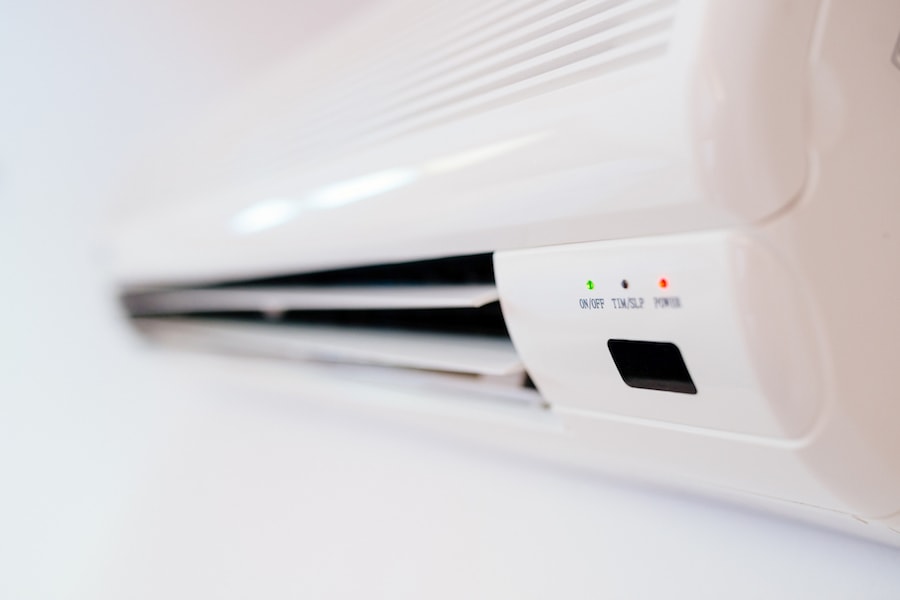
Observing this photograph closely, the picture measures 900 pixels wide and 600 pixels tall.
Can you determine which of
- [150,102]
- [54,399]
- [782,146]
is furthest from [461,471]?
[150,102]

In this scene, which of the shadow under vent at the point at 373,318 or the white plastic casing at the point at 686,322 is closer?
the white plastic casing at the point at 686,322

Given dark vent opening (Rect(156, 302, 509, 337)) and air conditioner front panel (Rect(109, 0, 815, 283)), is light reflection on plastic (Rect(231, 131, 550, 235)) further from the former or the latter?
dark vent opening (Rect(156, 302, 509, 337))

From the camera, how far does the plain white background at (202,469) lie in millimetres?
550

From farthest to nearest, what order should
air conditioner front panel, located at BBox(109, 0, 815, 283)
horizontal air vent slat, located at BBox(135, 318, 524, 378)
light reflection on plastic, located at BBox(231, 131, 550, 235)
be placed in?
horizontal air vent slat, located at BBox(135, 318, 524, 378) → light reflection on plastic, located at BBox(231, 131, 550, 235) → air conditioner front panel, located at BBox(109, 0, 815, 283)

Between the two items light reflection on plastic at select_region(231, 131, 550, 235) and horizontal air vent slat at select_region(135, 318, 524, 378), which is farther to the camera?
horizontal air vent slat at select_region(135, 318, 524, 378)

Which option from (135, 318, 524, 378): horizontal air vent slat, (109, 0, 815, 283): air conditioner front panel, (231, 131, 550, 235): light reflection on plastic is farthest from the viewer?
(135, 318, 524, 378): horizontal air vent slat

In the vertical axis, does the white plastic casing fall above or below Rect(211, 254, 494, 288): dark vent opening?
below

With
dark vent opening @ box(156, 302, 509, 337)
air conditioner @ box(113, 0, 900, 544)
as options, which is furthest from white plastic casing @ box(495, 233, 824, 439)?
dark vent opening @ box(156, 302, 509, 337)

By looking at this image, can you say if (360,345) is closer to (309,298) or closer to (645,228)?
(309,298)

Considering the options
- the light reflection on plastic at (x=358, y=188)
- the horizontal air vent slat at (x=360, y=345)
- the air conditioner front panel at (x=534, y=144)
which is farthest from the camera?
the horizontal air vent slat at (x=360, y=345)

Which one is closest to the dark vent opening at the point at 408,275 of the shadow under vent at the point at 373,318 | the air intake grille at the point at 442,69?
the shadow under vent at the point at 373,318

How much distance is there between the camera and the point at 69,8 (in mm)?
1170

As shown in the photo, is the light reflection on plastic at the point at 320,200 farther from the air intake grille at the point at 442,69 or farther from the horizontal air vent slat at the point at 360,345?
the horizontal air vent slat at the point at 360,345

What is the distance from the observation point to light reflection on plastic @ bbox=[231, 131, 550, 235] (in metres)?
0.43
